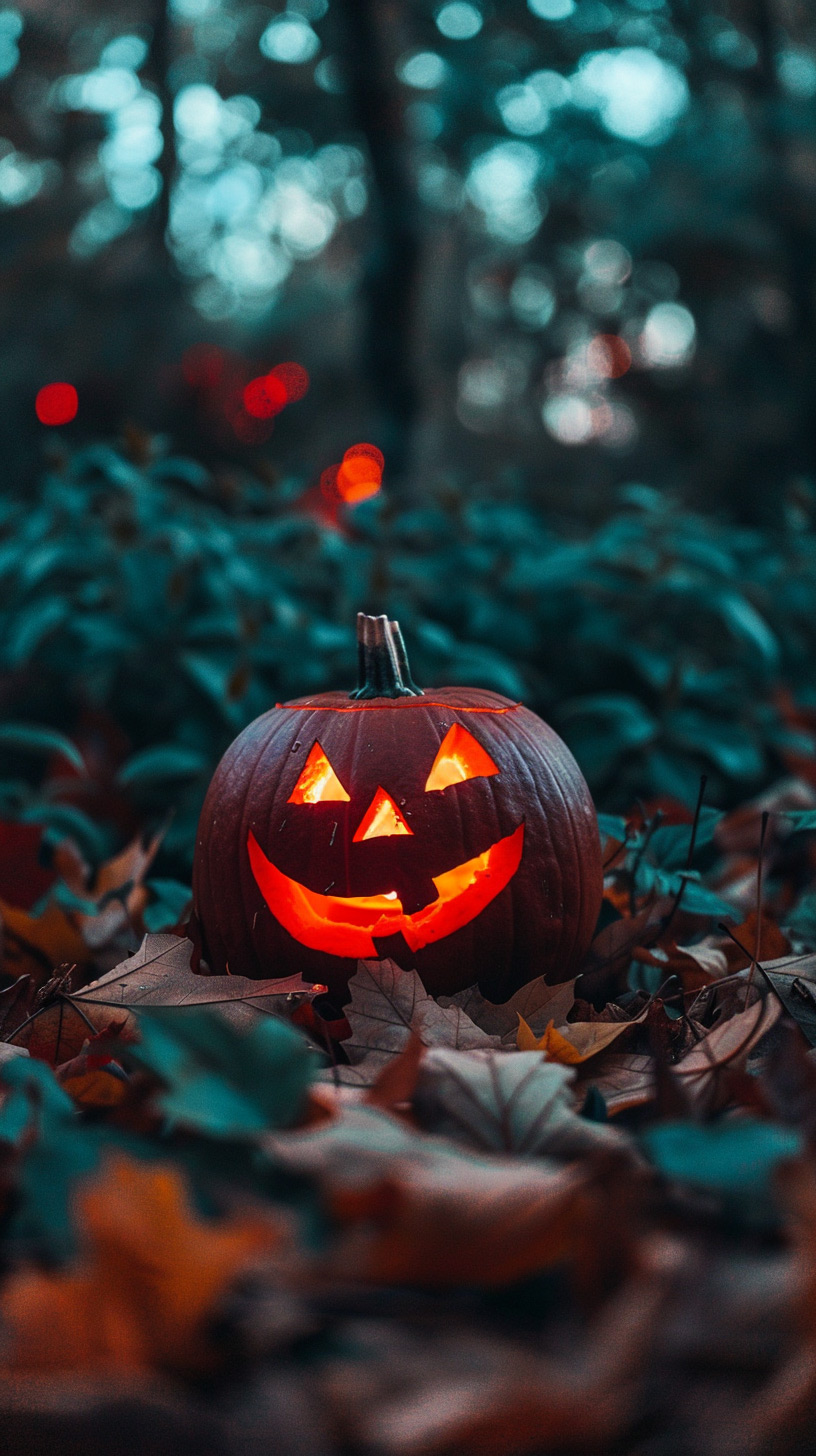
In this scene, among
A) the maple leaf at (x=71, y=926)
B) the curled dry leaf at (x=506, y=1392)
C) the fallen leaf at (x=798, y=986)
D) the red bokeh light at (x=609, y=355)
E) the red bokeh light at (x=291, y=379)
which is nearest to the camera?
the curled dry leaf at (x=506, y=1392)

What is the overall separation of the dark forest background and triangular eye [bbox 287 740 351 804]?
645 mm

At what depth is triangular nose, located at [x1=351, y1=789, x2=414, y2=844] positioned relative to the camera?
121 centimetres

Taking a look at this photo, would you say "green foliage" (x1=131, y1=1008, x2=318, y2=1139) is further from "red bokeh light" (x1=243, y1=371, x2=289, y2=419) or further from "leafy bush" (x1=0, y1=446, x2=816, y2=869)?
"red bokeh light" (x1=243, y1=371, x2=289, y2=419)

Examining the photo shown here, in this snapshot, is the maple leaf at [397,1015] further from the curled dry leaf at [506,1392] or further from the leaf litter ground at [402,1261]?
the curled dry leaf at [506,1392]

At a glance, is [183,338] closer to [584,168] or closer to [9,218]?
[9,218]

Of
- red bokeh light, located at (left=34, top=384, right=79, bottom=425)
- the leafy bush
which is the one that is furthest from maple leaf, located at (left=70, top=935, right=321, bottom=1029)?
red bokeh light, located at (left=34, top=384, right=79, bottom=425)

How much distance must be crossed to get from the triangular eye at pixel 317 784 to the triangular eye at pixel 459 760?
125mm

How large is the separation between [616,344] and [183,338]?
4820mm

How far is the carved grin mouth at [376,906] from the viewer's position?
1225 mm

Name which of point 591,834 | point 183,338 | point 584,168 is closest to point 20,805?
point 591,834

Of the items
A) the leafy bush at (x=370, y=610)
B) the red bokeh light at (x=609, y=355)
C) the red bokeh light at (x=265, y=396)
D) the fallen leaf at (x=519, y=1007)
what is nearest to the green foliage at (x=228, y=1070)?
the fallen leaf at (x=519, y=1007)

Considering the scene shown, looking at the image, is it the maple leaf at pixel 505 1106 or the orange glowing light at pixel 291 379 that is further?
the orange glowing light at pixel 291 379

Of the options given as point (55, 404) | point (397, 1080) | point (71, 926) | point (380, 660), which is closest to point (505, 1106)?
point (397, 1080)

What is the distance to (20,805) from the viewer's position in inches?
79.0
